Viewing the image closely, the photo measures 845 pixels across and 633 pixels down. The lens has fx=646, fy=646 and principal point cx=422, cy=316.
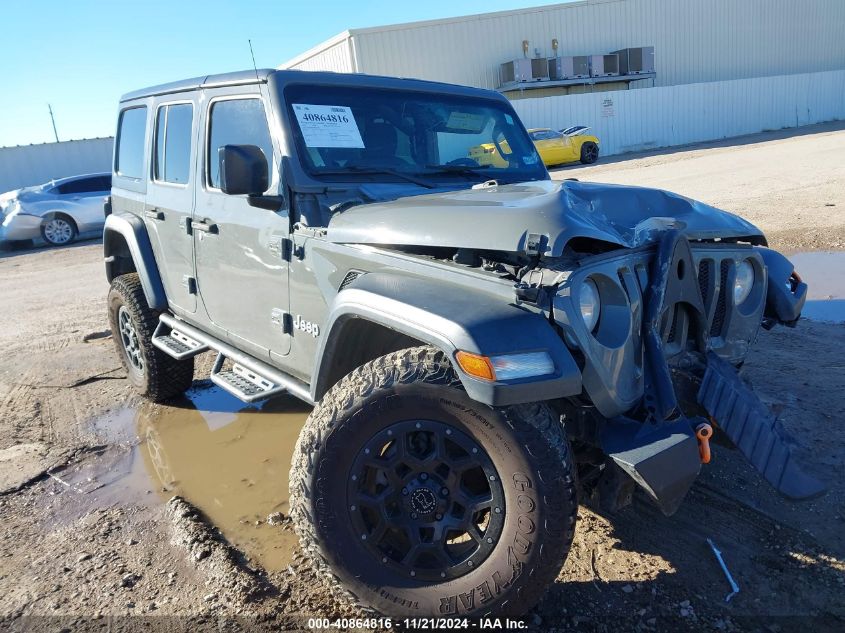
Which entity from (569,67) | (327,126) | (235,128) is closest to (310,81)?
(327,126)

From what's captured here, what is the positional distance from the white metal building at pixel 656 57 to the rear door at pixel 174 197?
22.9 meters

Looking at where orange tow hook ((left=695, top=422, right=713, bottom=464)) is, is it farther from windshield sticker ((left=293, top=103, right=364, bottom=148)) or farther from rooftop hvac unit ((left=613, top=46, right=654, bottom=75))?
rooftop hvac unit ((left=613, top=46, right=654, bottom=75))

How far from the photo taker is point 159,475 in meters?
3.89

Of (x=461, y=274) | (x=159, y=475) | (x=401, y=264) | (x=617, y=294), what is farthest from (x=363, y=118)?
(x=159, y=475)

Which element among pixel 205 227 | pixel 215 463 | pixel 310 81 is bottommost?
pixel 215 463

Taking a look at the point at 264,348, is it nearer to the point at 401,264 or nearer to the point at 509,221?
the point at 401,264

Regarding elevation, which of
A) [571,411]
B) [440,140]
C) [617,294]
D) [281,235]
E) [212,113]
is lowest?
[571,411]

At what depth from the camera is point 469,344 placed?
1988mm

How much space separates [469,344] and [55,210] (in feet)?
48.2

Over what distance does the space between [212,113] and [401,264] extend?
1.91 metres

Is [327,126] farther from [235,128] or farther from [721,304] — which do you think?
[721,304]

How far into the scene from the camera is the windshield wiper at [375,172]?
3123 mm

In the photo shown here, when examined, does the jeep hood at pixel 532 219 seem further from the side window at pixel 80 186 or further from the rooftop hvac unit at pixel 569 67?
the rooftop hvac unit at pixel 569 67

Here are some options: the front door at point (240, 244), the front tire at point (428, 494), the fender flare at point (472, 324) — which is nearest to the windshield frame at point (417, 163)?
the front door at point (240, 244)
